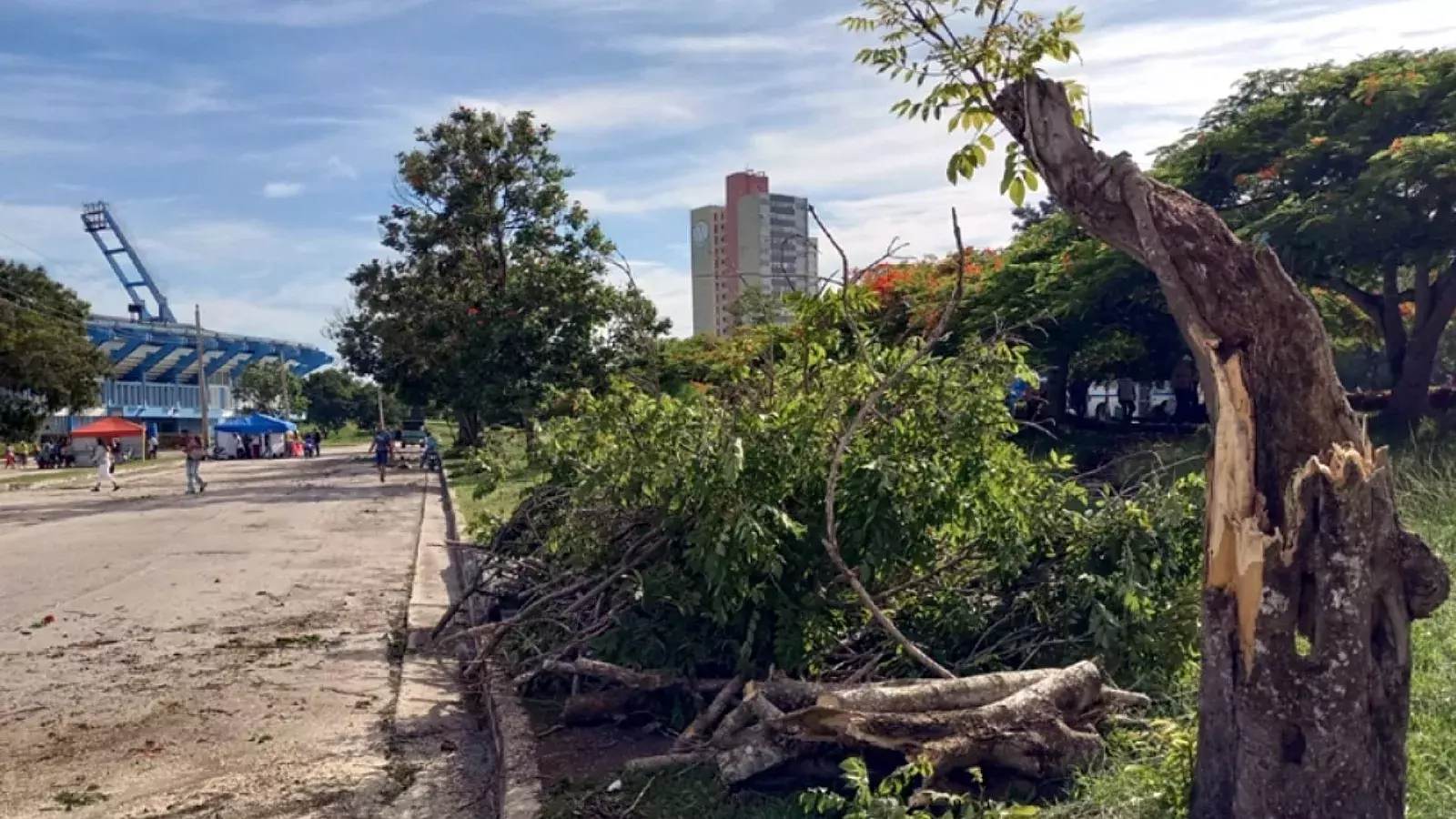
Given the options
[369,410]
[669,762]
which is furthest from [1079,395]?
[369,410]

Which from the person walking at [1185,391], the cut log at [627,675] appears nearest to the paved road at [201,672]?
the cut log at [627,675]

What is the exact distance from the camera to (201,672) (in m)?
7.96

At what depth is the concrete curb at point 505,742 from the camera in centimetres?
494

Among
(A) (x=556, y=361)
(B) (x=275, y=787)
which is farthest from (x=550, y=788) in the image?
(A) (x=556, y=361)

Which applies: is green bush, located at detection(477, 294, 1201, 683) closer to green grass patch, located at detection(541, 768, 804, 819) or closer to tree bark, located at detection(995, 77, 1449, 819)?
green grass patch, located at detection(541, 768, 804, 819)

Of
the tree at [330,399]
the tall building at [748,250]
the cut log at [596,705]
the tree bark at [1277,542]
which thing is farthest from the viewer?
the tree at [330,399]

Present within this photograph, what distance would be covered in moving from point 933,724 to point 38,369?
133 feet

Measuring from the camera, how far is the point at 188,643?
891 cm

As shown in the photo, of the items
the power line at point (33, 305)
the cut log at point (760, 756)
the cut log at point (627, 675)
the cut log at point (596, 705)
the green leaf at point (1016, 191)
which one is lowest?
the cut log at point (596, 705)

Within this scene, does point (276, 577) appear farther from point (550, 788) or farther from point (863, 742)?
point (863, 742)

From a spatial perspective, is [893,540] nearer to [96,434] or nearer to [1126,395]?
[1126,395]

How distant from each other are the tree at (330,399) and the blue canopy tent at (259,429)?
1416 inches

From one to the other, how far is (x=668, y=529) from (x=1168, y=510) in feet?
7.68

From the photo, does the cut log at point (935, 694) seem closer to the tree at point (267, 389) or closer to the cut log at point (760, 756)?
the cut log at point (760, 756)
